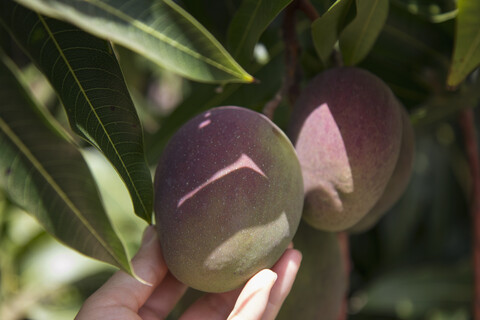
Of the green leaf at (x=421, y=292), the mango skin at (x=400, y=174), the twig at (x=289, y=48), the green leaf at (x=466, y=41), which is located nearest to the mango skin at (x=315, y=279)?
the mango skin at (x=400, y=174)

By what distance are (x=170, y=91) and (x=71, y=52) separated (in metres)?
1.47

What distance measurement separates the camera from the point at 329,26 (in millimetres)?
671

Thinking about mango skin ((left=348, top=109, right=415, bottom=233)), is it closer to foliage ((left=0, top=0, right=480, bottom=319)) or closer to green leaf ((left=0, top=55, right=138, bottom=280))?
foliage ((left=0, top=0, right=480, bottom=319))

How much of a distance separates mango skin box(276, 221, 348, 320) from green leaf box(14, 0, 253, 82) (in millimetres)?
392

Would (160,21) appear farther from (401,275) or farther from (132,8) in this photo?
(401,275)

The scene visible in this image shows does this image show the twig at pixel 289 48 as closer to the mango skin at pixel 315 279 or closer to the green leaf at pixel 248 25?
the green leaf at pixel 248 25

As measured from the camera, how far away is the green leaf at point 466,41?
65 centimetres

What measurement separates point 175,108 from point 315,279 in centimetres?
41

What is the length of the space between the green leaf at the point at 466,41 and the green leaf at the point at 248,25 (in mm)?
239

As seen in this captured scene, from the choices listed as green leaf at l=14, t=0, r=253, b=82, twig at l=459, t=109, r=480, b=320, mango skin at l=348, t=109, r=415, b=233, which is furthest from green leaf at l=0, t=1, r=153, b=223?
twig at l=459, t=109, r=480, b=320

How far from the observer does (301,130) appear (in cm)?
73

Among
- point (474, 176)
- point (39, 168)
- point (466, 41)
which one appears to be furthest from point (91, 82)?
point (474, 176)

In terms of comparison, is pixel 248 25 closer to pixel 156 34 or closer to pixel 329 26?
pixel 329 26

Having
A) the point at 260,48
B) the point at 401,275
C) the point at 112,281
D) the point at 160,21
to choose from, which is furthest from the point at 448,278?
the point at 160,21
